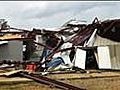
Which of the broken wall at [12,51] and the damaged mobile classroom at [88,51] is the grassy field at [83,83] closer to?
the damaged mobile classroom at [88,51]

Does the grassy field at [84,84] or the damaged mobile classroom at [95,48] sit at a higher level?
the damaged mobile classroom at [95,48]

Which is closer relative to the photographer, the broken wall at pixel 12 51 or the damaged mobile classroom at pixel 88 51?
the damaged mobile classroom at pixel 88 51

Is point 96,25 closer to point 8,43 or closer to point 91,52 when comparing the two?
point 91,52

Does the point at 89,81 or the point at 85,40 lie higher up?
the point at 85,40

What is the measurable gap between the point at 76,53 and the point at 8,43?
199 inches

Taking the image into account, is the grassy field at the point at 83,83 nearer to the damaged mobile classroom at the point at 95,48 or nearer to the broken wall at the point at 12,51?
the damaged mobile classroom at the point at 95,48

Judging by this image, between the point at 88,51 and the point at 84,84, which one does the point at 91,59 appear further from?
the point at 84,84

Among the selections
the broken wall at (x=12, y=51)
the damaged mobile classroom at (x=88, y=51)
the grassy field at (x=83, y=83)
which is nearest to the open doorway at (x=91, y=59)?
the damaged mobile classroom at (x=88, y=51)

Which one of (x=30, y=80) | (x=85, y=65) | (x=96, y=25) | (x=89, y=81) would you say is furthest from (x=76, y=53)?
(x=30, y=80)

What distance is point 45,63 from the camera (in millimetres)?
13156

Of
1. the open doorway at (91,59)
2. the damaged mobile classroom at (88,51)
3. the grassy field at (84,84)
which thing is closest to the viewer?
the grassy field at (84,84)

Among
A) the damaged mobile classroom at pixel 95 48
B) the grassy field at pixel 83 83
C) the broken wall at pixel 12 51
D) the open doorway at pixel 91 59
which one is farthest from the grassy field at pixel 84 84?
the broken wall at pixel 12 51

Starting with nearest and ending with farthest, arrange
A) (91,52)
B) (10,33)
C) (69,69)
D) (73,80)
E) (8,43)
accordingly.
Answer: (73,80) → (69,69) → (91,52) → (10,33) → (8,43)

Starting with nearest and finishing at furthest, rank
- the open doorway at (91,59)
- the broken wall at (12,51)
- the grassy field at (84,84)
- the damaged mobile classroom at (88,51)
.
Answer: the grassy field at (84,84), the damaged mobile classroom at (88,51), the open doorway at (91,59), the broken wall at (12,51)
